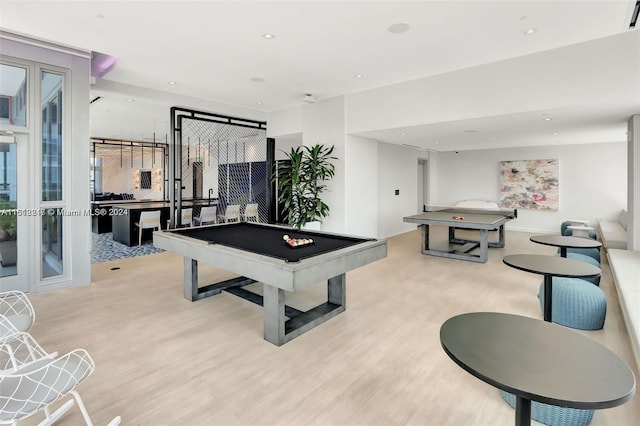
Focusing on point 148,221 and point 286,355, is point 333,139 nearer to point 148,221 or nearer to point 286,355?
point 148,221

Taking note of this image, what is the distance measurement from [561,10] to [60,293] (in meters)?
6.52

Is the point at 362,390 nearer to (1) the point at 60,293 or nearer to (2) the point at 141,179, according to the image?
(1) the point at 60,293

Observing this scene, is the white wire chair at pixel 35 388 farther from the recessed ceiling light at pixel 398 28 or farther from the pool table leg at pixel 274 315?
the recessed ceiling light at pixel 398 28

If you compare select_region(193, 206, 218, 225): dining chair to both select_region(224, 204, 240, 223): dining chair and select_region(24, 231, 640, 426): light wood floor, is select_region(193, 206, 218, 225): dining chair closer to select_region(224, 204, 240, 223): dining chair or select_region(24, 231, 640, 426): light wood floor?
select_region(224, 204, 240, 223): dining chair

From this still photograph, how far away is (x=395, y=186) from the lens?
866cm

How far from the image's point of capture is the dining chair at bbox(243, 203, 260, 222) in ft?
27.6

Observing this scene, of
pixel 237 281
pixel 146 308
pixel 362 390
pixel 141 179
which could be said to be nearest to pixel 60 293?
pixel 146 308

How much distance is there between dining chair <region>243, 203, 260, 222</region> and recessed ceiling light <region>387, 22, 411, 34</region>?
224 inches

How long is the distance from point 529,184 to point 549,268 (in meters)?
7.83

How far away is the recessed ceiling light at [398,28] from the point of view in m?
3.59

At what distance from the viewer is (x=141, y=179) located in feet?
45.2

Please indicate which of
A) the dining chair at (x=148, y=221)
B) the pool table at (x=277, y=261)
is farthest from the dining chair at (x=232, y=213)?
the pool table at (x=277, y=261)

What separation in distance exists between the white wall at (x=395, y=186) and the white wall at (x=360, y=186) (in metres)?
0.96

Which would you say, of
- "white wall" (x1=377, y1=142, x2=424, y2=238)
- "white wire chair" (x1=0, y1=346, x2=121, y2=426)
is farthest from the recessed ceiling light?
"white wall" (x1=377, y1=142, x2=424, y2=238)
